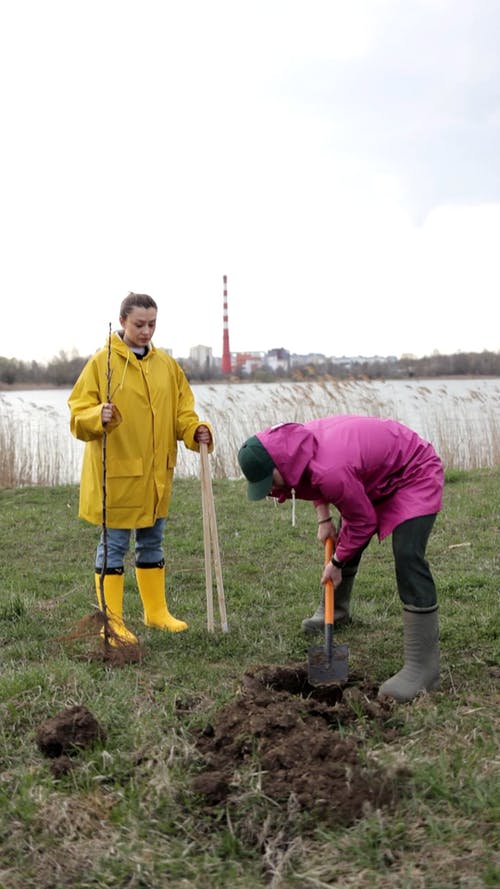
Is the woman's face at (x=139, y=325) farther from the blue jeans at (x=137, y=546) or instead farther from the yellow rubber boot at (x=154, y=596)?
the yellow rubber boot at (x=154, y=596)

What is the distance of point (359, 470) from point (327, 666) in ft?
2.99

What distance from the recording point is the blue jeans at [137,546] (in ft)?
16.5

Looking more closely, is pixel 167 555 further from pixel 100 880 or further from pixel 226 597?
pixel 100 880

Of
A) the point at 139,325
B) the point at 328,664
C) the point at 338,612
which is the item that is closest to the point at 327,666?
the point at 328,664

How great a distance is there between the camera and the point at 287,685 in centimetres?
392

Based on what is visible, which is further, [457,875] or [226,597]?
[226,597]

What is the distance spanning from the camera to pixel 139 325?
486 centimetres

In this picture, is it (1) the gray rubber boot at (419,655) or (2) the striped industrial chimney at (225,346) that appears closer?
(1) the gray rubber boot at (419,655)

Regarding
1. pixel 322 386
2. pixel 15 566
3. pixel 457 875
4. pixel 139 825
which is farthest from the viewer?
pixel 322 386

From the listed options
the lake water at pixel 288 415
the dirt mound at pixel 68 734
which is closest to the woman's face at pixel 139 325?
the dirt mound at pixel 68 734

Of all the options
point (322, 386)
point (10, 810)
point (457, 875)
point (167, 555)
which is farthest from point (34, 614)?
point (322, 386)

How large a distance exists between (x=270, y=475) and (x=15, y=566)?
12.2 ft

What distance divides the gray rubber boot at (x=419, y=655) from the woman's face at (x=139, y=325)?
6.90 feet

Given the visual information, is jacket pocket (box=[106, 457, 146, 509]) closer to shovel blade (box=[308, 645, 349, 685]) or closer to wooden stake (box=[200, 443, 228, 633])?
wooden stake (box=[200, 443, 228, 633])
